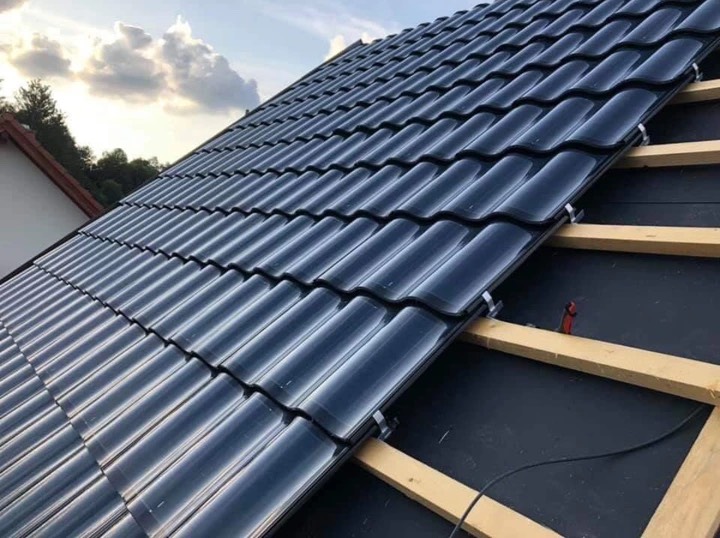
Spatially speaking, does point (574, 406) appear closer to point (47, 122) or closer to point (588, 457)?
point (588, 457)

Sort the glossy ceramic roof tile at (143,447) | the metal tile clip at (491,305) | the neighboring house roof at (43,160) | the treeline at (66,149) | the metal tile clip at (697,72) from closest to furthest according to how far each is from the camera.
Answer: the glossy ceramic roof tile at (143,447) → the metal tile clip at (491,305) → the metal tile clip at (697,72) → the neighboring house roof at (43,160) → the treeline at (66,149)

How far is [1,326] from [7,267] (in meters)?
8.69

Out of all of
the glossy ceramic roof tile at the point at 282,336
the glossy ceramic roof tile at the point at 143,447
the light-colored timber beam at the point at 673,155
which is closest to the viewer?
the glossy ceramic roof tile at the point at 143,447

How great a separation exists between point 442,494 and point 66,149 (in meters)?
50.9

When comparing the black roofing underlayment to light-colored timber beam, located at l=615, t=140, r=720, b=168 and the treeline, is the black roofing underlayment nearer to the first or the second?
light-colored timber beam, located at l=615, t=140, r=720, b=168

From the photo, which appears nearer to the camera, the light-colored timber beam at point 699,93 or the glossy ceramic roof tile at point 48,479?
the glossy ceramic roof tile at point 48,479

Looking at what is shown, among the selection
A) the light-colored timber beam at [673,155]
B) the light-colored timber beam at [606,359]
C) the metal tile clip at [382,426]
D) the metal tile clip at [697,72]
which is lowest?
the metal tile clip at [382,426]

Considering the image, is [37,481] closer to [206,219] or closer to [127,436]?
[127,436]

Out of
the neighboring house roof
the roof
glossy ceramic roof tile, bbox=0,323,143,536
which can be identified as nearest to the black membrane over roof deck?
the roof

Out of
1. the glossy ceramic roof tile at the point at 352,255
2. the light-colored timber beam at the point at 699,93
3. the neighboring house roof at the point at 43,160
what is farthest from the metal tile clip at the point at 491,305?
the neighboring house roof at the point at 43,160

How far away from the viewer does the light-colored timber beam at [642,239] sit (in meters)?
1.60

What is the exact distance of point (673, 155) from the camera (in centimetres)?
200

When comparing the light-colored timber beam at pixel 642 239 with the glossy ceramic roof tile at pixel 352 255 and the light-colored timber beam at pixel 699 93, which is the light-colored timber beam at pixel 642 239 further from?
the light-colored timber beam at pixel 699 93

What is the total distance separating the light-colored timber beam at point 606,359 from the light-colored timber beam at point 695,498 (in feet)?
0.38
